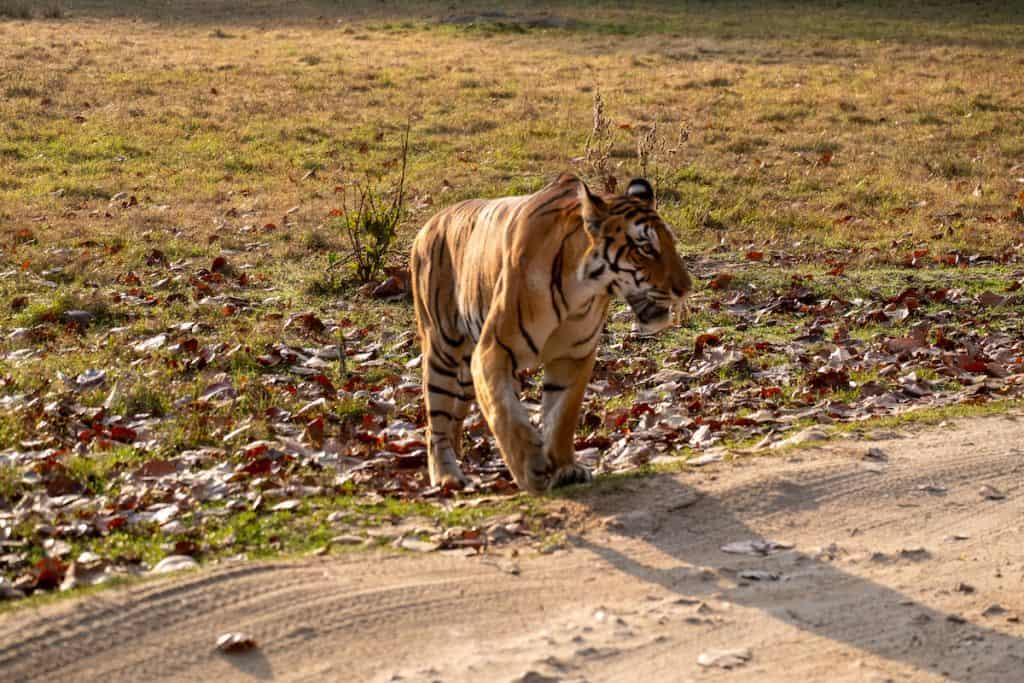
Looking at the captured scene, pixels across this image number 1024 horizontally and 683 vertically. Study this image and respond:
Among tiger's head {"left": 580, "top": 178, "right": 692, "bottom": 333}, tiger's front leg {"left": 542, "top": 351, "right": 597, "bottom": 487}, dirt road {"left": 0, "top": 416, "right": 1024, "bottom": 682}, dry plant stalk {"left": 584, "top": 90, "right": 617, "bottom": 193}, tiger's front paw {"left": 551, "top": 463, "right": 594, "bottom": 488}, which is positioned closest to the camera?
dirt road {"left": 0, "top": 416, "right": 1024, "bottom": 682}

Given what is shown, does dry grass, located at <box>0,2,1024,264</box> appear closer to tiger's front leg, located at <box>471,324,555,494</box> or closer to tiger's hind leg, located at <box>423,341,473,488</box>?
tiger's hind leg, located at <box>423,341,473,488</box>

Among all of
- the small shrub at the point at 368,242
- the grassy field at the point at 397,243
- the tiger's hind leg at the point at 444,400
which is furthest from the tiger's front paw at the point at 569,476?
the small shrub at the point at 368,242

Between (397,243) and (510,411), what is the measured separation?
643 cm

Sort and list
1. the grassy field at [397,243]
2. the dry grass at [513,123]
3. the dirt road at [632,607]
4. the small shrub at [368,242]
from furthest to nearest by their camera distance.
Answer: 1. the dry grass at [513,123]
2. the small shrub at [368,242]
3. the grassy field at [397,243]
4. the dirt road at [632,607]

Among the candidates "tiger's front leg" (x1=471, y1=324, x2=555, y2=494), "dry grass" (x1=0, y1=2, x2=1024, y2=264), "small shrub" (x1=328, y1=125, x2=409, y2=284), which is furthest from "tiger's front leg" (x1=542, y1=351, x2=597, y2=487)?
"dry grass" (x1=0, y1=2, x2=1024, y2=264)

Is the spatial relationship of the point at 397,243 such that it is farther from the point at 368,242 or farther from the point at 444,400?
the point at 444,400

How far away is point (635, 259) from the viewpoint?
5809mm

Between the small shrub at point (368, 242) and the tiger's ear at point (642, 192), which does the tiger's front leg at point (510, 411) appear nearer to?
the tiger's ear at point (642, 192)

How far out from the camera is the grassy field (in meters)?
6.80

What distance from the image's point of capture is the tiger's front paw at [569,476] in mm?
6129

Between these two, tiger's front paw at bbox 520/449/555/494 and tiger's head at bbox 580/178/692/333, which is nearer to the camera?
tiger's head at bbox 580/178/692/333

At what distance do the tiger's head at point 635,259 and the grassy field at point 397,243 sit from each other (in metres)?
1.05

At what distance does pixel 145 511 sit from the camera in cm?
602

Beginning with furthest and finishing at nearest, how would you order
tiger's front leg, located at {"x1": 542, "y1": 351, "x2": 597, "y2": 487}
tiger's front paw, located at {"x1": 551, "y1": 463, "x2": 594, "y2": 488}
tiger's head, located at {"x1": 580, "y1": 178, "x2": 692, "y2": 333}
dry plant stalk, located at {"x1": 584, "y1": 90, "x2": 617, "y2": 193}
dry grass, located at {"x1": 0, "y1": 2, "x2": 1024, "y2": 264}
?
dry grass, located at {"x1": 0, "y1": 2, "x2": 1024, "y2": 264}, dry plant stalk, located at {"x1": 584, "y1": 90, "x2": 617, "y2": 193}, tiger's front leg, located at {"x1": 542, "y1": 351, "x2": 597, "y2": 487}, tiger's front paw, located at {"x1": 551, "y1": 463, "x2": 594, "y2": 488}, tiger's head, located at {"x1": 580, "y1": 178, "x2": 692, "y2": 333}
